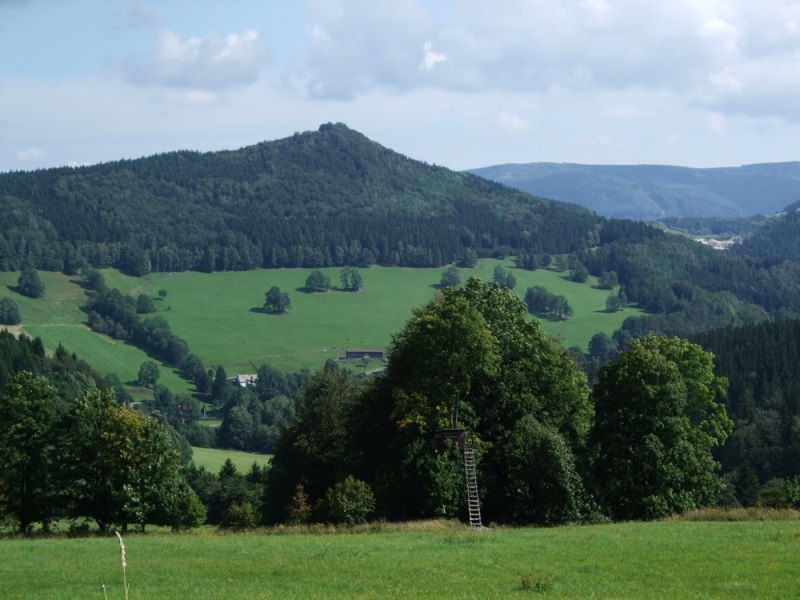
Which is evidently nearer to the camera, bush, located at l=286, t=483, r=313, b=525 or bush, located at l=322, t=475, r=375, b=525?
bush, located at l=322, t=475, r=375, b=525

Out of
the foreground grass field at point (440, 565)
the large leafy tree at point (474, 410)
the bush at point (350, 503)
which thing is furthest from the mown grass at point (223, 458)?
the foreground grass field at point (440, 565)

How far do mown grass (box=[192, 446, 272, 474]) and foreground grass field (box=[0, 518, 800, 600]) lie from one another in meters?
108

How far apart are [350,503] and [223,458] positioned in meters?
114

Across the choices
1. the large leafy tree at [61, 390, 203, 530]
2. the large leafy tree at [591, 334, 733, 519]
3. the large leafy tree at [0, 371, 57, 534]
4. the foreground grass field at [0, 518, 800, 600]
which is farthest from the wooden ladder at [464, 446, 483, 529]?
the large leafy tree at [0, 371, 57, 534]

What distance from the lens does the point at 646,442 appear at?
6053cm

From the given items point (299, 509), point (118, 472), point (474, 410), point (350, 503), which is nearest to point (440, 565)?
point (350, 503)

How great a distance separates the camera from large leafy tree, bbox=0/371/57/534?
2552 inches

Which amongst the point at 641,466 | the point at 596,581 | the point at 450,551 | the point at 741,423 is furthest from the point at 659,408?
the point at 741,423

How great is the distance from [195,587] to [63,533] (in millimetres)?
27230

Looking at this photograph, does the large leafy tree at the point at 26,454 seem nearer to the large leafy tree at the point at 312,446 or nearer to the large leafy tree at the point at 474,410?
the large leafy tree at the point at 312,446

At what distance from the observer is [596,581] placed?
32219 millimetres

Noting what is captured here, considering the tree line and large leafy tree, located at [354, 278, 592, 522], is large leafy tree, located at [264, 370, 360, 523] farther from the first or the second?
large leafy tree, located at [354, 278, 592, 522]

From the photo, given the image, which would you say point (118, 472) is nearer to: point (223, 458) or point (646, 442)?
point (646, 442)

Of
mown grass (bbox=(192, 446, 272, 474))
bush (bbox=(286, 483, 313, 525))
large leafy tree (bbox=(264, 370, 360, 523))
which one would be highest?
large leafy tree (bbox=(264, 370, 360, 523))
